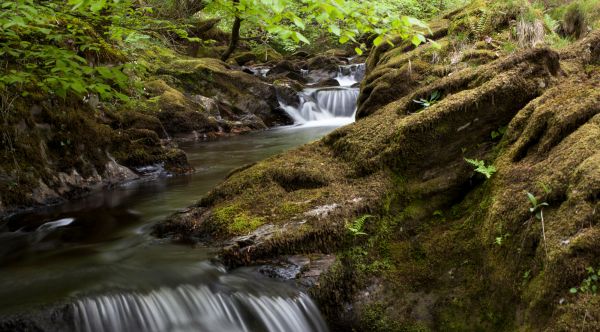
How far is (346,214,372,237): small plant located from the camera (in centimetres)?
414

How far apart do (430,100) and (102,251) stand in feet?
13.7

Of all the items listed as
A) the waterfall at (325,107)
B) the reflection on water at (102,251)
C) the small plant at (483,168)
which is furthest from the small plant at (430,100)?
the waterfall at (325,107)

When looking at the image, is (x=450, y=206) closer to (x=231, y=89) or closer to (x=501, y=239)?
(x=501, y=239)

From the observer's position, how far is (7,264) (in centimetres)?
491

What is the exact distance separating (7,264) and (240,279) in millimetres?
2789

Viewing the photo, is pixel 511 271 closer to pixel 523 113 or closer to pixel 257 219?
pixel 523 113

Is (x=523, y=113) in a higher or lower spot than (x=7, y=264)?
higher

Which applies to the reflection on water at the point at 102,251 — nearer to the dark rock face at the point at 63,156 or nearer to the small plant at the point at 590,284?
the dark rock face at the point at 63,156

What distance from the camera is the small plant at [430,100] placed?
507 cm

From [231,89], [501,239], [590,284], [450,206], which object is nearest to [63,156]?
[450,206]

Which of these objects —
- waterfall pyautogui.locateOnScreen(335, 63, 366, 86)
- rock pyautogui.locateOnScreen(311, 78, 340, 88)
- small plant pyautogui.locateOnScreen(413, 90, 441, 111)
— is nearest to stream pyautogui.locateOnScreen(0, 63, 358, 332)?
small plant pyautogui.locateOnScreen(413, 90, 441, 111)

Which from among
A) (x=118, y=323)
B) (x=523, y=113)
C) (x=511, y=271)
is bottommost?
(x=118, y=323)

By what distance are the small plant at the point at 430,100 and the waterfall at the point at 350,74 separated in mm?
18726

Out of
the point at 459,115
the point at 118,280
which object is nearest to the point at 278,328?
the point at 118,280
